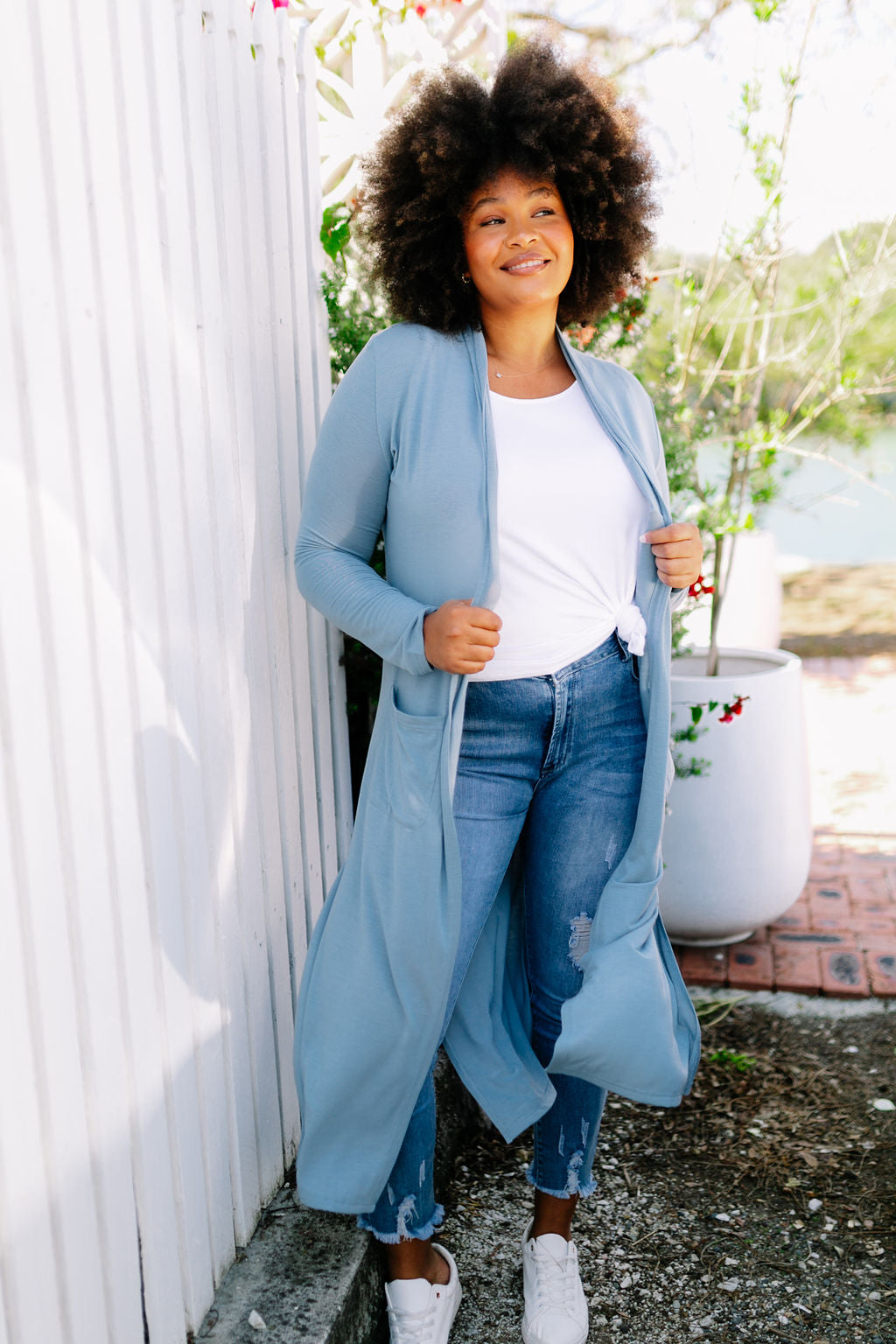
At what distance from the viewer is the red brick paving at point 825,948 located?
320 cm

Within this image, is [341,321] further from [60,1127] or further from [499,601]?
[60,1127]

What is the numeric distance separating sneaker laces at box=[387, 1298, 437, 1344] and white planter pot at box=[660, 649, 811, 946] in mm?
1504

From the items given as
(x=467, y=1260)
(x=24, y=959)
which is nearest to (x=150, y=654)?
(x=24, y=959)

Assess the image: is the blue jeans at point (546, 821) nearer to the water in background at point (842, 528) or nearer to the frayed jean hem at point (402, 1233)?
the frayed jean hem at point (402, 1233)

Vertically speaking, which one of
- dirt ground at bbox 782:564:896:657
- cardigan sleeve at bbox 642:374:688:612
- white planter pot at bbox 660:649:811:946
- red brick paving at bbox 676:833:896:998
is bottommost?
red brick paving at bbox 676:833:896:998

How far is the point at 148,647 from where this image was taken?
1.53 m

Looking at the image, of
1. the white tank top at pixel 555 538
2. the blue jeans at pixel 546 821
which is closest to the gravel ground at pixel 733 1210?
the blue jeans at pixel 546 821

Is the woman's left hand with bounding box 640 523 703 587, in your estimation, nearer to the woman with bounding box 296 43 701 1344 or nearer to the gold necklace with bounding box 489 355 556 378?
the woman with bounding box 296 43 701 1344

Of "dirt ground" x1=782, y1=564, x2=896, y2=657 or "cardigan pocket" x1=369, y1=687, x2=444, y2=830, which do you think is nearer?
"cardigan pocket" x1=369, y1=687, x2=444, y2=830

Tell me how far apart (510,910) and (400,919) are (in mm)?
370

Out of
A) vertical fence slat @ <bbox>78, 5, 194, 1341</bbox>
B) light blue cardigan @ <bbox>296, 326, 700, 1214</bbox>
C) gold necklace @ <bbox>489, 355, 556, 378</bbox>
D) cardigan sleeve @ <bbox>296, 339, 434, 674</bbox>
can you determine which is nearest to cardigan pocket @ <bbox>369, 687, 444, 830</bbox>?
light blue cardigan @ <bbox>296, 326, 700, 1214</bbox>

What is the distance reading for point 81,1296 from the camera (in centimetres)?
140

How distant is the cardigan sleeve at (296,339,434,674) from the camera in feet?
5.60

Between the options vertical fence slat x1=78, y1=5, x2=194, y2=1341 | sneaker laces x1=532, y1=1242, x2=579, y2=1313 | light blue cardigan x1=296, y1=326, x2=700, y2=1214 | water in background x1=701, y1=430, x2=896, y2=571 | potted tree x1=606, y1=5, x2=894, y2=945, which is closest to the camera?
vertical fence slat x1=78, y1=5, x2=194, y2=1341
